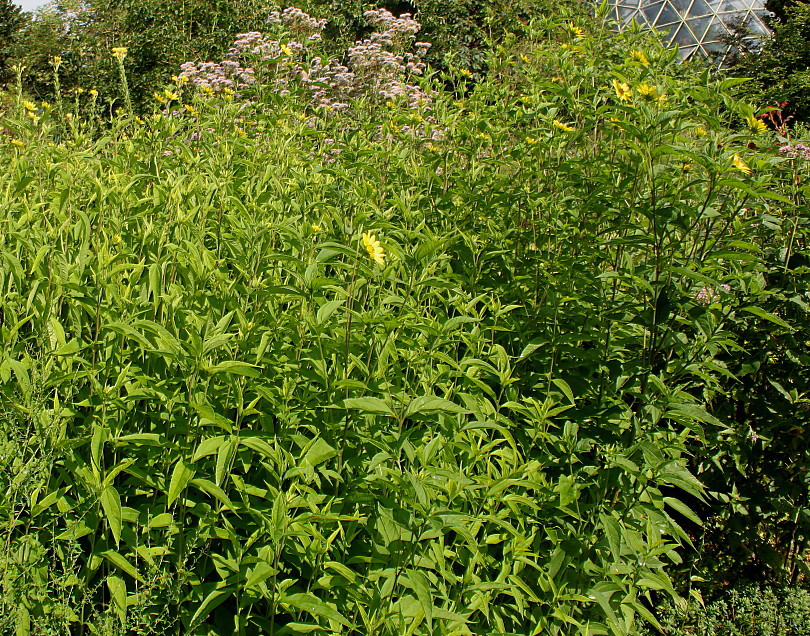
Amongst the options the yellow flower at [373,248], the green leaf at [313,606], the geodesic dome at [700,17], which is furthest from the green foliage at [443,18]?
the green leaf at [313,606]

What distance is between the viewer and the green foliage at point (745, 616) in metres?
2.77

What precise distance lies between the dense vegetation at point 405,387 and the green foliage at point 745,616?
0.03m

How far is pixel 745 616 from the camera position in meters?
2.79

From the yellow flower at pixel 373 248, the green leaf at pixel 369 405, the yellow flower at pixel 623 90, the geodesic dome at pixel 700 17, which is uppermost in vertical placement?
the yellow flower at pixel 623 90

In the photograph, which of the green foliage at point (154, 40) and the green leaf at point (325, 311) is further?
the green foliage at point (154, 40)

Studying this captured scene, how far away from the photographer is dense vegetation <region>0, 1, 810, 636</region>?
5.71 ft

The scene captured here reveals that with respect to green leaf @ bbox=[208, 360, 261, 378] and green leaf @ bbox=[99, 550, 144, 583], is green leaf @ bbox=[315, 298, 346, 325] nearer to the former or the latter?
green leaf @ bbox=[208, 360, 261, 378]

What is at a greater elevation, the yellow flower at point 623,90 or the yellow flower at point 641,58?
the yellow flower at point 641,58

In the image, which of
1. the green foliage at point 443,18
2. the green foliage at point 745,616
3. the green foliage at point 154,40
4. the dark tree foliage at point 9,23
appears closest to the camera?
the green foliage at point 745,616

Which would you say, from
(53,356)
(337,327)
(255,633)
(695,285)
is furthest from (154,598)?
(695,285)

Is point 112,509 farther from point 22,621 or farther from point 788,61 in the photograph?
point 788,61

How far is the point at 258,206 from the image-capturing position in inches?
98.3

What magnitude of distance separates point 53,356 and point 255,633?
0.91 meters

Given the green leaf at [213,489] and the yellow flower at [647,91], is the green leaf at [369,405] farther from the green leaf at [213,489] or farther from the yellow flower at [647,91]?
the yellow flower at [647,91]
